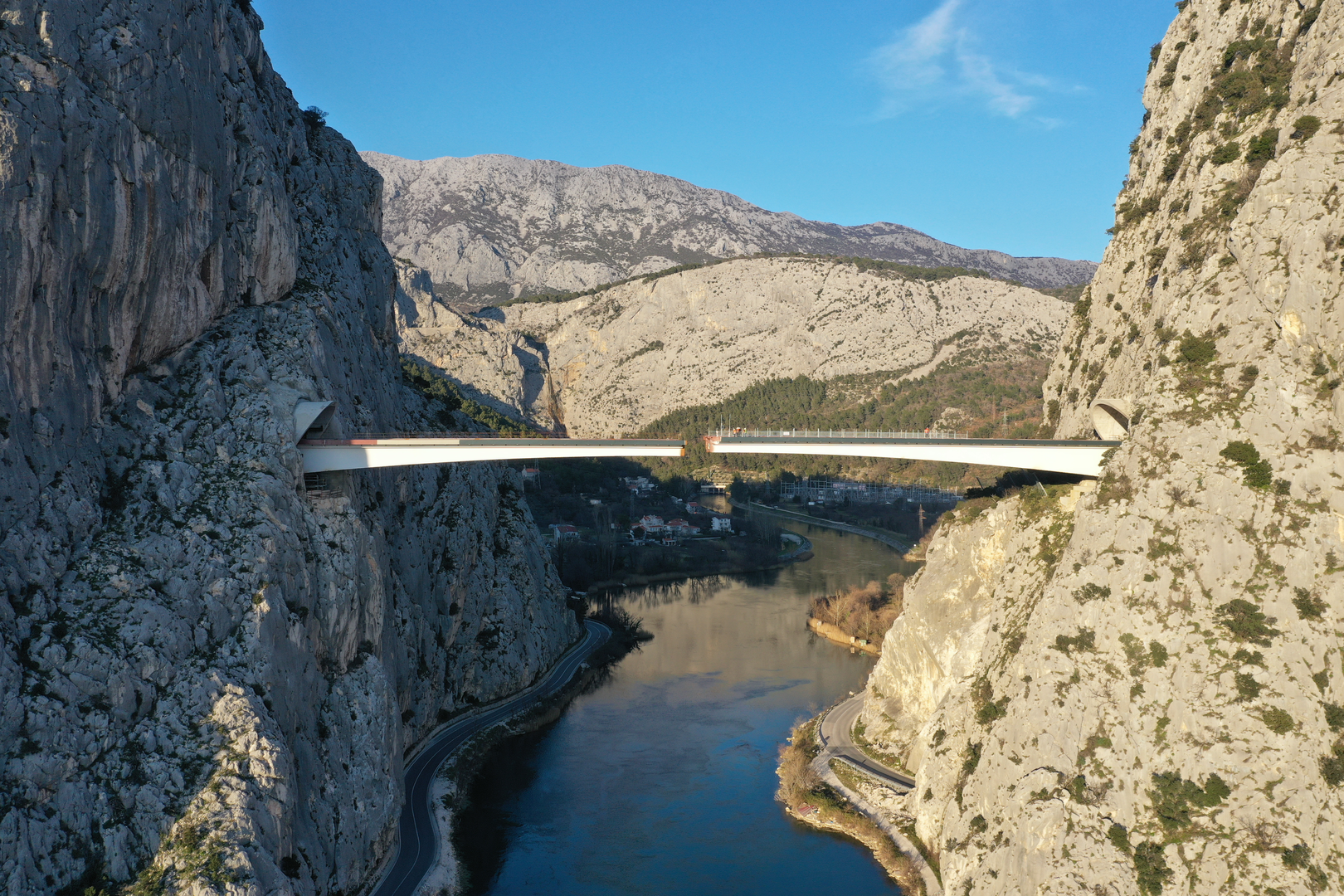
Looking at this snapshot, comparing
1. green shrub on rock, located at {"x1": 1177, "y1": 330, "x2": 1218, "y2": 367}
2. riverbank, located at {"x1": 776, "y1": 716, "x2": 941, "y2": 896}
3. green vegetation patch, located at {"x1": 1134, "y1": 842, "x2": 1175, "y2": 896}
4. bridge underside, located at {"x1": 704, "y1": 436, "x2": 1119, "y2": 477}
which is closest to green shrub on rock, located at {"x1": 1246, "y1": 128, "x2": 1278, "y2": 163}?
green shrub on rock, located at {"x1": 1177, "y1": 330, "x2": 1218, "y2": 367}

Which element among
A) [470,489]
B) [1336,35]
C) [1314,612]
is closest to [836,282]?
[470,489]

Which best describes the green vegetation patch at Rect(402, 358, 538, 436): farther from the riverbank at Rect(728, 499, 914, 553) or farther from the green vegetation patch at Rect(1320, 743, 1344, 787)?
the green vegetation patch at Rect(1320, 743, 1344, 787)

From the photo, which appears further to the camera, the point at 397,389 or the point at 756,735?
the point at 397,389

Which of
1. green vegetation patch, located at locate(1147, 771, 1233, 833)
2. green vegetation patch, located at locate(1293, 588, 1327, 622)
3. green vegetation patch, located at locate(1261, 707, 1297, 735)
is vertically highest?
green vegetation patch, located at locate(1293, 588, 1327, 622)

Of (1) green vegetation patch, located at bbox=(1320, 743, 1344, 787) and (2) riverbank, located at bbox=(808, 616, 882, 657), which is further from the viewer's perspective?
(2) riverbank, located at bbox=(808, 616, 882, 657)

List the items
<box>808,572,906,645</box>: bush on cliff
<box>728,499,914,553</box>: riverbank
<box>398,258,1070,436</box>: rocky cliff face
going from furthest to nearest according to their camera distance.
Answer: <box>398,258,1070,436</box>: rocky cliff face → <box>728,499,914,553</box>: riverbank → <box>808,572,906,645</box>: bush on cliff

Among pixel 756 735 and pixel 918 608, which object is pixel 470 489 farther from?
pixel 918 608
